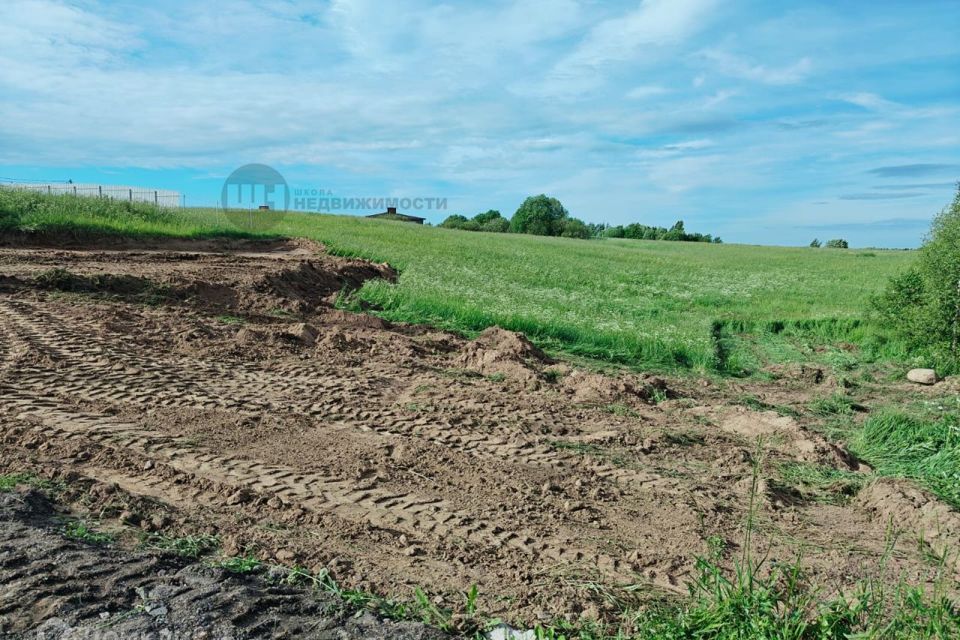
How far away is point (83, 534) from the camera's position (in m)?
4.22

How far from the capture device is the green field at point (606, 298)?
12.0 meters

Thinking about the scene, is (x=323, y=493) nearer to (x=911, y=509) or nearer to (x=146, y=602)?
(x=146, y=602)

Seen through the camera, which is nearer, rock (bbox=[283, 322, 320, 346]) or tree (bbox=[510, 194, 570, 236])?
rock (bbox=[283, 322, 320, 346])

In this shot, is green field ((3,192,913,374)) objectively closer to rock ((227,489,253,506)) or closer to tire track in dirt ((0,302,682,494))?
tire track in dirt ((0,302,682,494))

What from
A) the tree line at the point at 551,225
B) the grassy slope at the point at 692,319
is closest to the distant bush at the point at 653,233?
the tree line at the point at 551,225

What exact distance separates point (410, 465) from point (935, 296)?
37.3 feet

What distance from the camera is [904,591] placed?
4090 millimetres

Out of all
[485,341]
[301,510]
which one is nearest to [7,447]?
[301,510]

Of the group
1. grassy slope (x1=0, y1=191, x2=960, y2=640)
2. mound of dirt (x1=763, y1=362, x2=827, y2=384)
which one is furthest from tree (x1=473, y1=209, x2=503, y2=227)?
mound of dirt (x1=763, y1=362, x2=827, y2=384)

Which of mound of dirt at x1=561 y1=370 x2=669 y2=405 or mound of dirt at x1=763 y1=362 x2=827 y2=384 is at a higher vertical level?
mound of dirt at x1=561 y1=370 x2=669 y2=405

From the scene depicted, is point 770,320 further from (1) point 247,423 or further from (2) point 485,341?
(1) point 247,423

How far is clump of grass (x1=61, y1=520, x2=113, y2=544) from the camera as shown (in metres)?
4.14

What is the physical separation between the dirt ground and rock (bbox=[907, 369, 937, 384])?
2.51 meters

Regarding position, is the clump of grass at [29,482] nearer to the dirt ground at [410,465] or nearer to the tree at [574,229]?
the dirt ground at [410,465]
